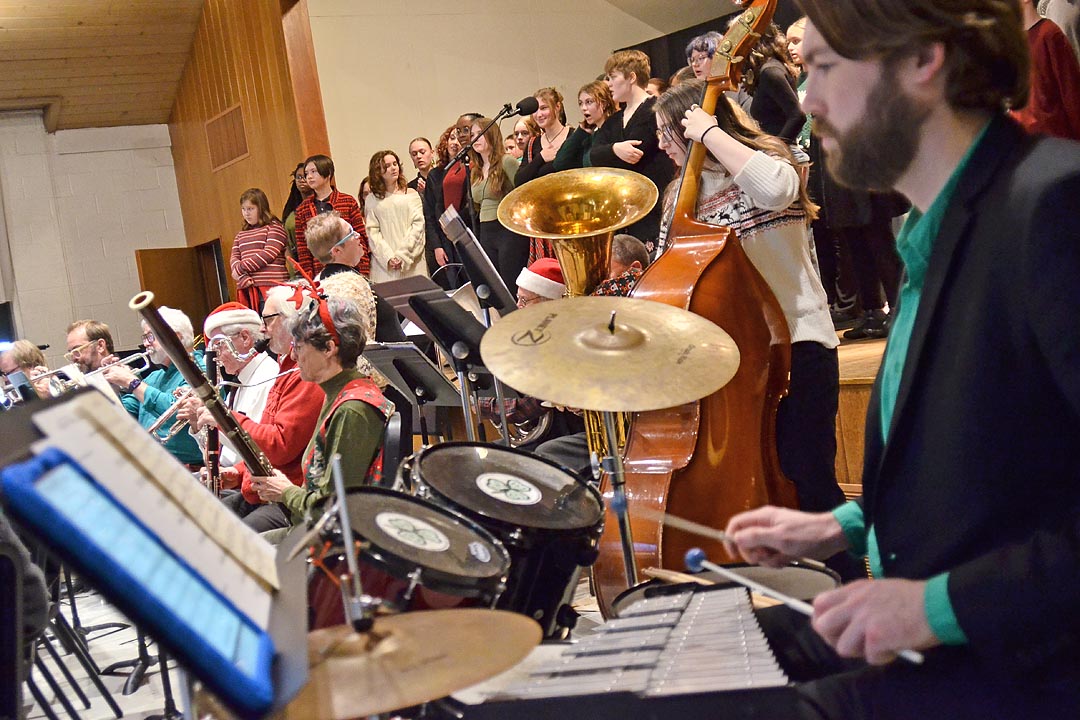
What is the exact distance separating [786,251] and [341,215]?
188 inches

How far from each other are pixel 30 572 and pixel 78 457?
1.90 m

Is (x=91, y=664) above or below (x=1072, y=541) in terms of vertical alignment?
below

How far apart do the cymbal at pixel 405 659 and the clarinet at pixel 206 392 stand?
1669mm

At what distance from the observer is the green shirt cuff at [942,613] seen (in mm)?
1100

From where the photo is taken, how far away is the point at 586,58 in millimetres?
10086

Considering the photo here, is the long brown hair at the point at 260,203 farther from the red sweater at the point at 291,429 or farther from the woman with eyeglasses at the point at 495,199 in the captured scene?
the red sweater at the point at 291,429

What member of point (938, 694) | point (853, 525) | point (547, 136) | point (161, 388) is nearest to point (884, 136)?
point (853, 525)

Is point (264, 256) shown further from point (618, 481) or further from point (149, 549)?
point (149, 549)

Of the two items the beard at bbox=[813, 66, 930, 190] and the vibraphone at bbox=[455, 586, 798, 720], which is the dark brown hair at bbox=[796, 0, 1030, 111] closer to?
the beard at bbox=[813, 66, 930, 190]

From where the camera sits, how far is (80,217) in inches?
435

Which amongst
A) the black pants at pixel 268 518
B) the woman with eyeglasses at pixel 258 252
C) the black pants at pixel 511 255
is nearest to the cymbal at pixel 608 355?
the black pants at pixel 268 518

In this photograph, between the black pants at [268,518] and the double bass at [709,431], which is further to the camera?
the black pants at [268,518]

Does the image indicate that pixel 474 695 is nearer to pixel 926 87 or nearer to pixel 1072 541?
pixel 1072 541

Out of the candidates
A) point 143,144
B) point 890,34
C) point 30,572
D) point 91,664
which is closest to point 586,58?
point 143,144
